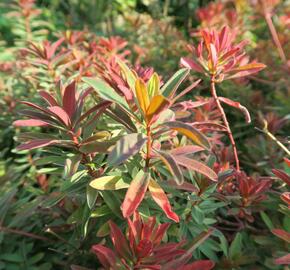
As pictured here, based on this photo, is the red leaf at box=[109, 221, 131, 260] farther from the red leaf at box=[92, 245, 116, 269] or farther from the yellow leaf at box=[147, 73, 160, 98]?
the yellow leaf at box=[147, 73, 160, 98]

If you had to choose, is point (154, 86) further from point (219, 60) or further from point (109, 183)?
point (219, 60)

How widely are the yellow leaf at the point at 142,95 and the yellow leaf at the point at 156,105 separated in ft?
0.07

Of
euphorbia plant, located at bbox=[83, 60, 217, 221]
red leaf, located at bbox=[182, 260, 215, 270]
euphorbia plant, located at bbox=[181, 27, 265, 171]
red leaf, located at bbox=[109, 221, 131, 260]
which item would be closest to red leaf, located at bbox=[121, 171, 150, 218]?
euphorbia plant, located at bbox=[83, 60, 217, 221]

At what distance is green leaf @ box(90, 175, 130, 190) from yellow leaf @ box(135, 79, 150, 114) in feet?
0.66

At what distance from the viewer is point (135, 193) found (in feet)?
2.81

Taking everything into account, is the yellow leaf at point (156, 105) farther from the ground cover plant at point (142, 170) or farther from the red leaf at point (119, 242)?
the red leaf at point (119, 242)

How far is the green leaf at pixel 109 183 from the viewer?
0.92 meters

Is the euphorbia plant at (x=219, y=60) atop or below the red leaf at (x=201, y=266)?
atop

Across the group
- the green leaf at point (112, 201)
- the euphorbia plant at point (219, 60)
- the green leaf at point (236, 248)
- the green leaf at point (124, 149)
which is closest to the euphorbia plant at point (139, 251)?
the green leaf at point (112, 201)

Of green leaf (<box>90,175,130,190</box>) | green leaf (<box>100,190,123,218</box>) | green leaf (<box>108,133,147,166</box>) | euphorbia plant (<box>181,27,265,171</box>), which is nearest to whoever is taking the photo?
green leaf (<box>108,133,147,166</box>)

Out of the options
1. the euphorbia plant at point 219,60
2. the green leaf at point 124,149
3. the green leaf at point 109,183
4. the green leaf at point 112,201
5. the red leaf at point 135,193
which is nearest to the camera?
the green leaf at point 124,149

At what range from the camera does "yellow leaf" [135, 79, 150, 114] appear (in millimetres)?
837

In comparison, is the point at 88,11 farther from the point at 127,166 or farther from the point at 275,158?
the point at 127,166

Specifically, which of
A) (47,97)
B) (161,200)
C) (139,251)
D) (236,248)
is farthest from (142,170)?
(236,248)
